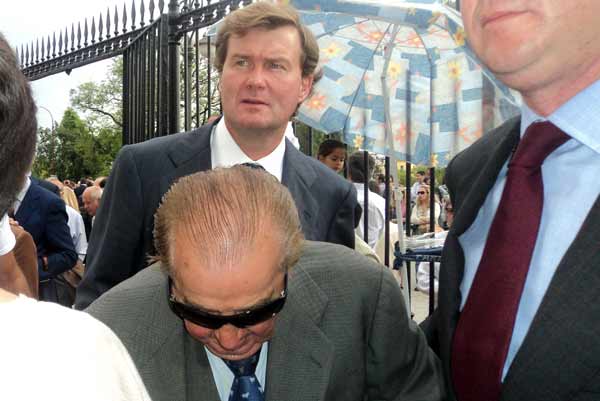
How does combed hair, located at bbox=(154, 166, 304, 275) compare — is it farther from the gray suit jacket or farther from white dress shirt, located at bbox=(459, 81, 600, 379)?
white dress shirt, located at bbox=(459, 81, 600, 379)

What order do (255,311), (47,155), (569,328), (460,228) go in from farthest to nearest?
(47,155)
(460,228)
(255,311)
(569,328)

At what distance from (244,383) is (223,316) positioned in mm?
265

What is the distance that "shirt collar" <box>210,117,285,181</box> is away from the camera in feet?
8.68

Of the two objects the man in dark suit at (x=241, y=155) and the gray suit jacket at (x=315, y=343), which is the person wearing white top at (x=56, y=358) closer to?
the gray suit jacket at (x=315, y=343)

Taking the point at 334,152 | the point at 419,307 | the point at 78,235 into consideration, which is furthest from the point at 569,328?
the point at 419,307

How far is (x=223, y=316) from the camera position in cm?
153

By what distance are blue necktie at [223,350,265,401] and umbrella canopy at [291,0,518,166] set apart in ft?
6.44

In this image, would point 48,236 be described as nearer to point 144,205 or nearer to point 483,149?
point 144,205

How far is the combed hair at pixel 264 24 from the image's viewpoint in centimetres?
260

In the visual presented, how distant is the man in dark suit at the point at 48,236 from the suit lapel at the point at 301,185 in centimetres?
268

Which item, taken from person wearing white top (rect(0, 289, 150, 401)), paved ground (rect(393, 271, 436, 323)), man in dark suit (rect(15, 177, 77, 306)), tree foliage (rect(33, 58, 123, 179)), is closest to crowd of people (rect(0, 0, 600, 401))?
person wearing white top (rect(0, 289, 150, 401))

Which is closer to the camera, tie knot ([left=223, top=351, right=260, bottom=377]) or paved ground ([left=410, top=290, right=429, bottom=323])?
tie knot ([left=223, top=351, right=260, bottom=377])

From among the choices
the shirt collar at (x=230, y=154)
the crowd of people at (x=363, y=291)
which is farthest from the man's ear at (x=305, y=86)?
the crowd of people at (x=363, y=291)

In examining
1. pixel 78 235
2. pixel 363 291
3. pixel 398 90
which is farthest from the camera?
pixel 78 235
